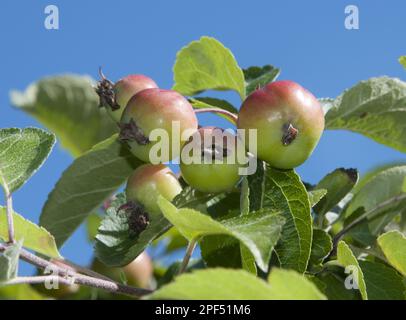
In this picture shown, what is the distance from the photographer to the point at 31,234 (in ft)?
7.02

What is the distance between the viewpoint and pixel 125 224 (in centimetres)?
239

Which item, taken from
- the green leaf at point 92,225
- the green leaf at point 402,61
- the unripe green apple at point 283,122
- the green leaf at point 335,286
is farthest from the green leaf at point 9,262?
the green leaf at point 92,225

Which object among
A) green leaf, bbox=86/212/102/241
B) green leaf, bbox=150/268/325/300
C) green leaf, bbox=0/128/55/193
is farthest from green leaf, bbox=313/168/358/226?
green leaf, bbox=86/212/102/241

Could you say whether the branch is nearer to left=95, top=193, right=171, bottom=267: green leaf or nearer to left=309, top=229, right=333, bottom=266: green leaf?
left=95, top=193, right=171, bottom=267: green leaf

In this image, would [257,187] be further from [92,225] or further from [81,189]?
[92,225]

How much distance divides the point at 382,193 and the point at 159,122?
99 centimetres

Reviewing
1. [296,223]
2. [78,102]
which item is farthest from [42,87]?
[296,223]

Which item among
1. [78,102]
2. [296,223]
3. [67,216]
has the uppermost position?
[78,102]

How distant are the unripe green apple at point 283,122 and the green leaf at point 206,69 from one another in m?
0.39

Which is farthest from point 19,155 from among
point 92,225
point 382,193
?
point 92,225

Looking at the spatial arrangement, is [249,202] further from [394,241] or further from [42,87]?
[42,87]

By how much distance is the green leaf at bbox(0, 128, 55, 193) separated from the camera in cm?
223
